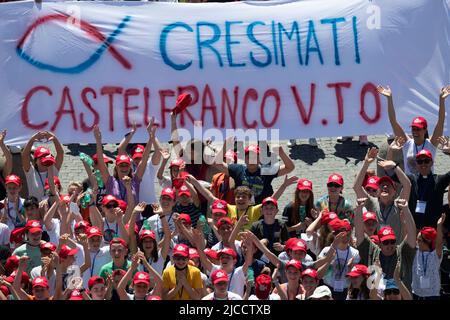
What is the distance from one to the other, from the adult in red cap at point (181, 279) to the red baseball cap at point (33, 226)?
1.42 m

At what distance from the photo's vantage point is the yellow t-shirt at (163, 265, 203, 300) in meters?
13.7

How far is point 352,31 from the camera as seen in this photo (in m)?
16.2

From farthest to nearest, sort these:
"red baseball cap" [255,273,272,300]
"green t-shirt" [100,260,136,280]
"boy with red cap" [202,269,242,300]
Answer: "green t-shirt" [100,260,136,280] < "red baseball cap" [255,273,272,300] < "boy with red cap" [202,269,242,300]

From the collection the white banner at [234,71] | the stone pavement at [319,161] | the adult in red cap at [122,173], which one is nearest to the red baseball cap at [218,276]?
the adult in red cap at [122,173]

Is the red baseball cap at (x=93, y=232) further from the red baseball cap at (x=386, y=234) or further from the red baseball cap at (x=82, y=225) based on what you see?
the red baseball cap at (x=386, y=234)

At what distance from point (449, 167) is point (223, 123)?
3.27m

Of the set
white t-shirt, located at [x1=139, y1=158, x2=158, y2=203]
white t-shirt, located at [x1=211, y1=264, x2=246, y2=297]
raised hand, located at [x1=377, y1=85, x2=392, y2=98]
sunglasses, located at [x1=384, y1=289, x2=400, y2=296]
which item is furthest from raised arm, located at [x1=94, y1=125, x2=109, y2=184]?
sunglasses, located at [x1=384, y1=289, x2=400, y2=296]

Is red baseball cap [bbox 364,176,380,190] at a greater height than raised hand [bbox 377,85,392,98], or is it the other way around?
raised hand [bbox 377,85,392,98]

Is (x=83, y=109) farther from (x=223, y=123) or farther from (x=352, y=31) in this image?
(x=352, y=31)

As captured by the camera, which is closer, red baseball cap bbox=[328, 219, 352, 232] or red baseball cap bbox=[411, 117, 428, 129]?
red baseball cap bbox=[328, 219, 352, 232]

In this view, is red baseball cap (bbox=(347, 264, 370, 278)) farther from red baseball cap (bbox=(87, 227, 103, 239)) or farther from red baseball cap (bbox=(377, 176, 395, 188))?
red baseball cap (bbox=(87, 227, 103, 239))

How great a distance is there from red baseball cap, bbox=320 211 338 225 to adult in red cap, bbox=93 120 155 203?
2.00 m

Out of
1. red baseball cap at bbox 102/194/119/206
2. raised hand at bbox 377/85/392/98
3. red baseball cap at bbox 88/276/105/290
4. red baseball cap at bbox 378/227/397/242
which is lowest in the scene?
red baseball cap at bbox 88/276/105/290

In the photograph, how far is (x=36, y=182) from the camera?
1567 cm
